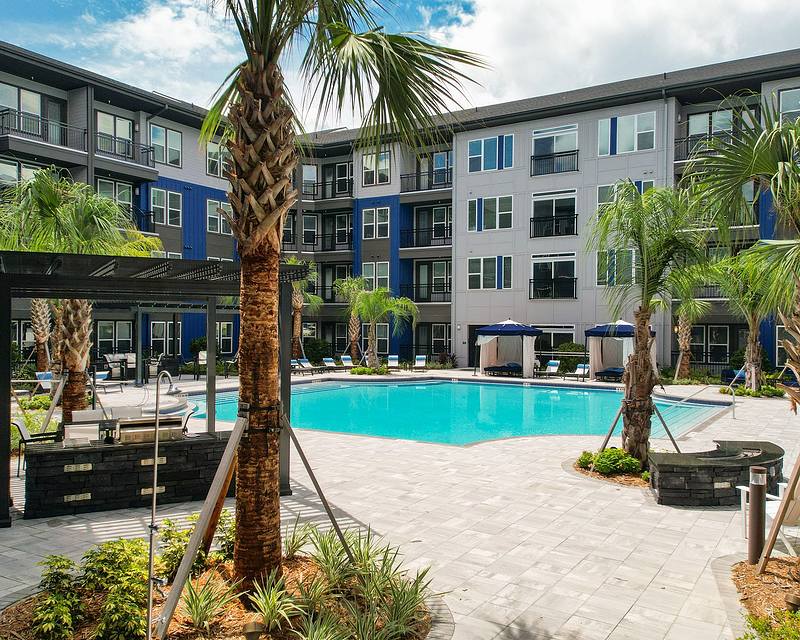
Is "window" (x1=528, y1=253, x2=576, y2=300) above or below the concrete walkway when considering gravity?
above

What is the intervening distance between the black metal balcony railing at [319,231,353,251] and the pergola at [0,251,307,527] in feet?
98.0

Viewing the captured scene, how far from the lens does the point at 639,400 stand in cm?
1023

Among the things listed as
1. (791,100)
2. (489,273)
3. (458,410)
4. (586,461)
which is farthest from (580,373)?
Answer: (586,461)

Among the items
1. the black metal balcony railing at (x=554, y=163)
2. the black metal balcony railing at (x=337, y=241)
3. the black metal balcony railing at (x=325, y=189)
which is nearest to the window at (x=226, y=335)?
the black metal balcony railing at (x=337, y=241)

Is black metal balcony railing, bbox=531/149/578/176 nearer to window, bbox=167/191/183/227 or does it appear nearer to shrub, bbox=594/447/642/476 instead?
window, bbox=167/191/183/227

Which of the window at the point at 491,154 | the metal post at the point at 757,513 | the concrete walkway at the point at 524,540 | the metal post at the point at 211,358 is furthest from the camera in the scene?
the window at the point at 491,154

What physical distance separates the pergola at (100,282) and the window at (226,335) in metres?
26.4

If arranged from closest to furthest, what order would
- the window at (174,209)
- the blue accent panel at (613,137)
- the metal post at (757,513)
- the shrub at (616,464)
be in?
the metal post at (757,513) < the shrub at (616,464) < the blue accent panel at (613,137) < the window at (174,209)

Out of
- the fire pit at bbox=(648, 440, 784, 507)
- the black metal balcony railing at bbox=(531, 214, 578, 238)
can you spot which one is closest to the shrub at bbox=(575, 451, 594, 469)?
the fire pit at bbox=(648, 440, 784, 507)

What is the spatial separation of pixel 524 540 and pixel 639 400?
4154 millimetres

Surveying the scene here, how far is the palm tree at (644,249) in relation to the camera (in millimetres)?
9828

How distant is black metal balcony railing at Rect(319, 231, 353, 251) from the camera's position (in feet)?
130

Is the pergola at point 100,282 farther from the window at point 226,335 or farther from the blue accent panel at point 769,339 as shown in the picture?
the window at point 226,335

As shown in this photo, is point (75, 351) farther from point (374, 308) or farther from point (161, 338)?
point (161, 338)
